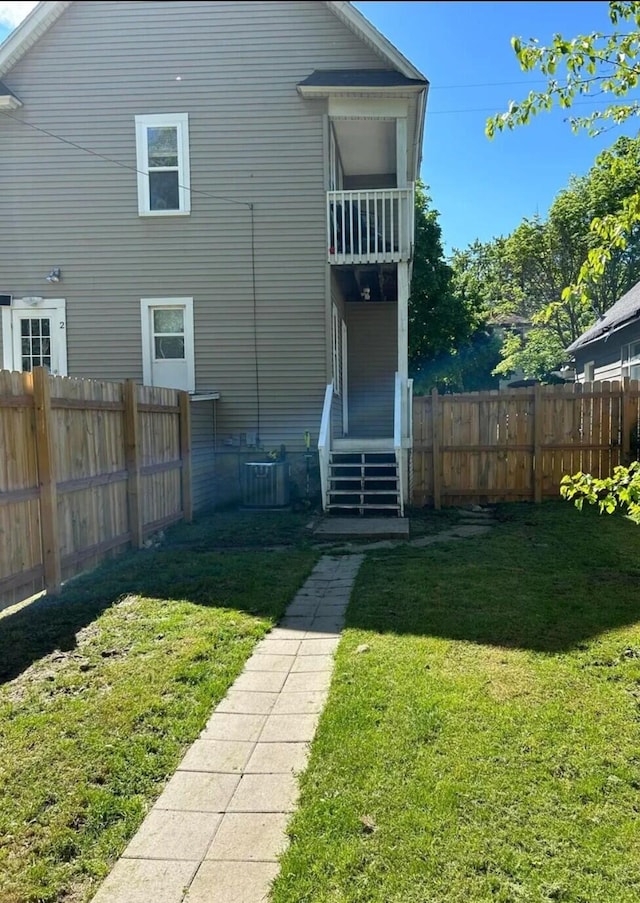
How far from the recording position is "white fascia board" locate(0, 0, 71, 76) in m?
10.1

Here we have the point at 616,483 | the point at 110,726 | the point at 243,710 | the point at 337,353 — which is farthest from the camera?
the point at 337,353

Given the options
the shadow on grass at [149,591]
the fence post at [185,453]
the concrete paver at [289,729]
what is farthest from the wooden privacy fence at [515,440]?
the concrete paver at [289,729]

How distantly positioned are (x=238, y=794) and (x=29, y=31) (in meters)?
11.8

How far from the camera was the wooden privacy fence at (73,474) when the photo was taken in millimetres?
4770

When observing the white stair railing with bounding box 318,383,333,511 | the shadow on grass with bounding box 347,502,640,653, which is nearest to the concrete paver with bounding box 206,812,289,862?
the shadow on grass with bounding box 347,502,640,653

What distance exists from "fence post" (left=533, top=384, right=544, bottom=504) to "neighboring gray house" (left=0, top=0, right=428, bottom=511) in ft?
7.40

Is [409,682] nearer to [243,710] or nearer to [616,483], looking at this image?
[243,710]

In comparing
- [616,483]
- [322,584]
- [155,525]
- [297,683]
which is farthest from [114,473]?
[616,483]

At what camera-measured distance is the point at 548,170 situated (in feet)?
72.3

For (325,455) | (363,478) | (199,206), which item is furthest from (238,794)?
(199,206)

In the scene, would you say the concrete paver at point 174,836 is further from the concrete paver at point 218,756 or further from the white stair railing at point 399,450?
the white stair railing at point 399,450

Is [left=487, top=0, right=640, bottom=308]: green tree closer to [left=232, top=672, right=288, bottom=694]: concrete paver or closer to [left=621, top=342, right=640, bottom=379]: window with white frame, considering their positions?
[left=232, top=672, right=288, bottom=694]: concrete paver

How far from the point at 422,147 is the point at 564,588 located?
382 inches

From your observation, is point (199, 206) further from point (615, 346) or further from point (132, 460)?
point (615, 346)
